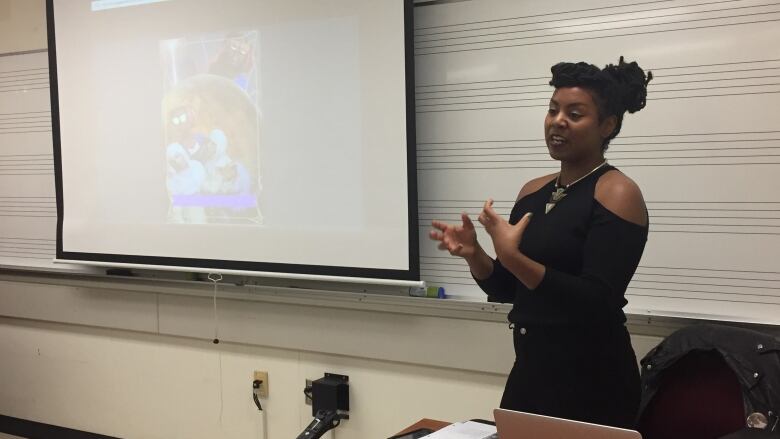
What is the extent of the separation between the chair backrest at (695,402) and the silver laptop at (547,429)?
80 cm

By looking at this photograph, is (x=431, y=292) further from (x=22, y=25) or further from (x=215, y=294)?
(x=22, y=25)

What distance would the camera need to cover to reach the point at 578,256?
4.46ft

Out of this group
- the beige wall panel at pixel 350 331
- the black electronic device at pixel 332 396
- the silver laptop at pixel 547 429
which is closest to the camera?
the silver laptop at pixel 547 429

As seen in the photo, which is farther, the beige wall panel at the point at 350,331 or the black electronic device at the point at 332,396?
the black electronic device at the point at 332,396

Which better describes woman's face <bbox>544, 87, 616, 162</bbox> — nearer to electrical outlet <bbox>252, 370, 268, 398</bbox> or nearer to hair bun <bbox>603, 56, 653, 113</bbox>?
hair bun <bbox>603, 56, 653, 113</bbox>

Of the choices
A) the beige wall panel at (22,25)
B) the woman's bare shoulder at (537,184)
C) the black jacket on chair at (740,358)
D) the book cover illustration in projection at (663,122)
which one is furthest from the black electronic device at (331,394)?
the beige wall panel at (22,25)

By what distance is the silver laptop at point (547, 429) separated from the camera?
41.8 inches

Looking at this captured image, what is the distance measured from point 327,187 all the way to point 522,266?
134 cm

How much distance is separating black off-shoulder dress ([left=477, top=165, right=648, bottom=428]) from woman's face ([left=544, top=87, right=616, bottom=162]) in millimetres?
59

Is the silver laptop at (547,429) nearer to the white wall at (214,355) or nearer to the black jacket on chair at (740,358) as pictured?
the black jacket on chair at (740,358)

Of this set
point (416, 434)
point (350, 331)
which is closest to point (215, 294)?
point (350, 331)

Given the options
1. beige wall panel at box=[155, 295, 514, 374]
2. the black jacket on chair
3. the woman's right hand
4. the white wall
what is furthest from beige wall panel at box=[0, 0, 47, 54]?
the black jacket on chair

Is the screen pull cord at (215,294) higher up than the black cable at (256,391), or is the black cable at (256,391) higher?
the screen pull cord at (215,294)

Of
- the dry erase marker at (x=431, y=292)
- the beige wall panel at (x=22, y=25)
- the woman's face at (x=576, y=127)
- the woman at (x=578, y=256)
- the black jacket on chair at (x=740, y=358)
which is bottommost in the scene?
the black jacket on chair at (x=740, y=358)
